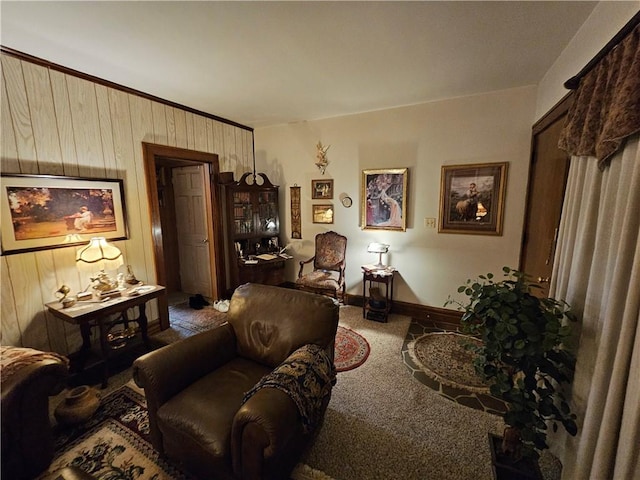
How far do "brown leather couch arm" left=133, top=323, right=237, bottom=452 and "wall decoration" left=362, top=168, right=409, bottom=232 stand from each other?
2532 millimetres

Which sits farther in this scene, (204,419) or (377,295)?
(377,295)

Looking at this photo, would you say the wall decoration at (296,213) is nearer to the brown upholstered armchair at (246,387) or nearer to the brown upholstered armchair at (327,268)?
the brown upholstered armchair at (327,268)

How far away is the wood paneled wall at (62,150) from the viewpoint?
210 centimetres

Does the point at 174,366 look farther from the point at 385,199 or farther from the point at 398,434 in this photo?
the point at 385,199

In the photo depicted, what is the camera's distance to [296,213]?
430 cm

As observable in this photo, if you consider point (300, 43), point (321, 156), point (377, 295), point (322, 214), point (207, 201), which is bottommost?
point (377, 295)

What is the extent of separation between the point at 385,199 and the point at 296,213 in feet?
4.81

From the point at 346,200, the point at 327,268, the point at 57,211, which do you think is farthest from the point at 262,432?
the point at 346,200

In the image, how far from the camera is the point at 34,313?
7.43ft

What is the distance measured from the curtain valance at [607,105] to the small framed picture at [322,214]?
274cm

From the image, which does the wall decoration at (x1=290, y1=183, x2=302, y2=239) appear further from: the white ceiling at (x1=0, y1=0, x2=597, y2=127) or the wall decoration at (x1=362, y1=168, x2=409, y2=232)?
the white ceiling at (x1=0, y1=0, x2=597, y2=127)

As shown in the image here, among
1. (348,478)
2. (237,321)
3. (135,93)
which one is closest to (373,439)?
(348,478)

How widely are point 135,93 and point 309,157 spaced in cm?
222

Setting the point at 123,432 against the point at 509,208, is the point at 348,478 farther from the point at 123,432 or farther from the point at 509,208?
the point at 509,208
